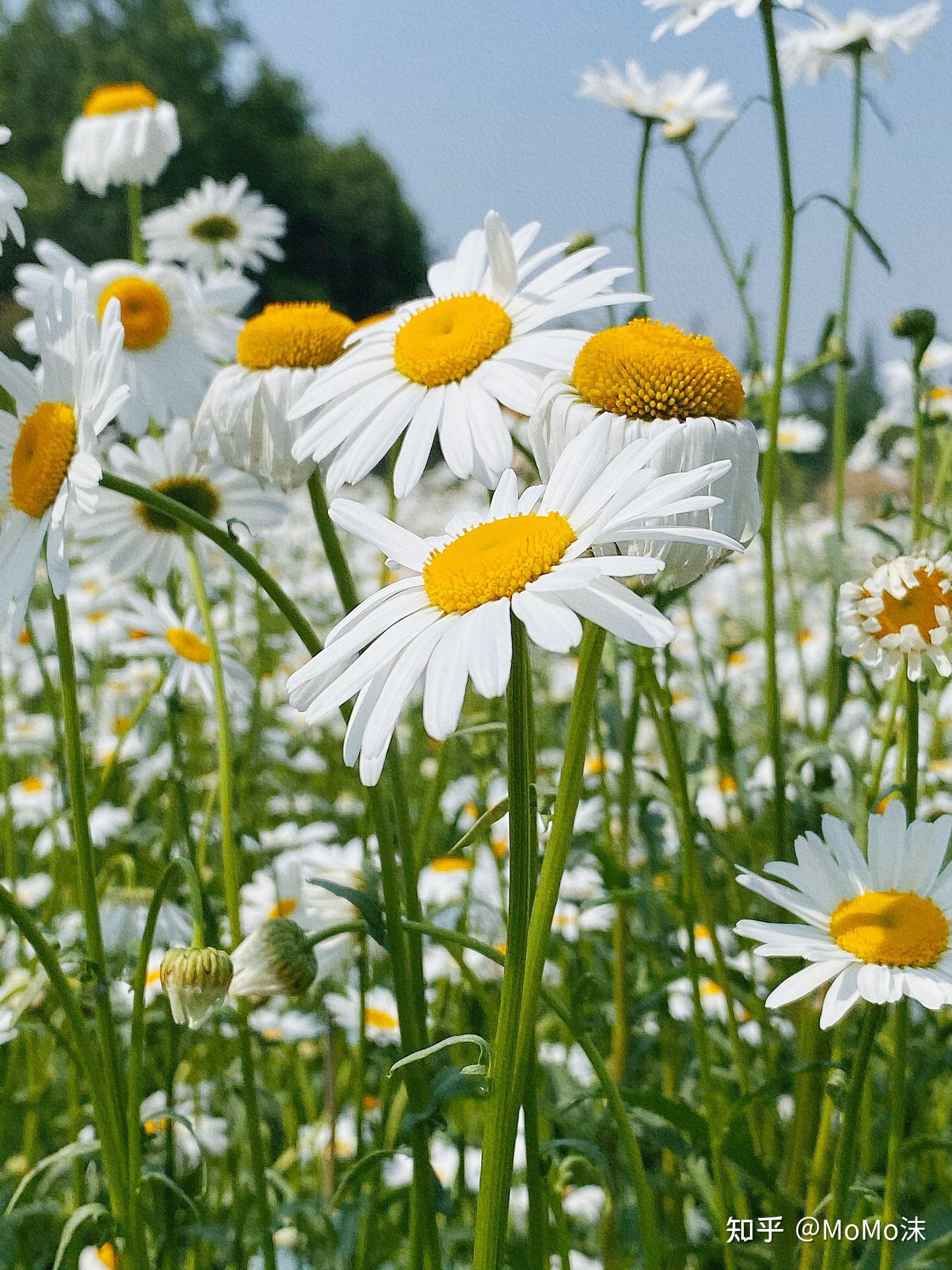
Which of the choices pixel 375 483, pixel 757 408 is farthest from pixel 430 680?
pixel 375 483

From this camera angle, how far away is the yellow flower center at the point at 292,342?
3.10 ft

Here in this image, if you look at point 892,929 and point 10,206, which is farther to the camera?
point 10,206

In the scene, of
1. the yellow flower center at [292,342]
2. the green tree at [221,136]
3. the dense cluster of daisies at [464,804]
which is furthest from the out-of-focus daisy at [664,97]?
the green tree at [221,136]

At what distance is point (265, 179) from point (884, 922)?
24072 mm

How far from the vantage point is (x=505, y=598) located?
55 centimetres

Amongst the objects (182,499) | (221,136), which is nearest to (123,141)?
(182,499)

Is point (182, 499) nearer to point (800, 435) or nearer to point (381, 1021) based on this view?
point (381, 1021)

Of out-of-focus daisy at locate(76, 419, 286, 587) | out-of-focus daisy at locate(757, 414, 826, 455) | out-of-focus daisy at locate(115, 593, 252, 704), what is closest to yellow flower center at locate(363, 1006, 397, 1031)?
out-of-focus daisy at locate(115, 593, 252, 704)

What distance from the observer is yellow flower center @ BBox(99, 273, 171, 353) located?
1553mm

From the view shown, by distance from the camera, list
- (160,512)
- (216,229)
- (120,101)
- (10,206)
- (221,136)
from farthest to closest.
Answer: (221,136) → (216,229) → (120,101) → (160,512) → (10,206)

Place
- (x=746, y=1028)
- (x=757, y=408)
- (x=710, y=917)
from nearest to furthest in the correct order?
(x=710, y=917), (x=757, y=408), (x=746, y=1028)

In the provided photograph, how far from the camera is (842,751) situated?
1119 millimetres

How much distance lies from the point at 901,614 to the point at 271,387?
0.51 meters

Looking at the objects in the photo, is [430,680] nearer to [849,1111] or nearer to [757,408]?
[849,1111]
